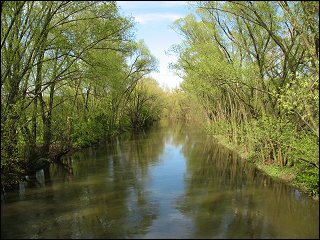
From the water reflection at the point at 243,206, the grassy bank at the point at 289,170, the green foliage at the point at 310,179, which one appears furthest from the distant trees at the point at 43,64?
the green foliage at the point at 310,179

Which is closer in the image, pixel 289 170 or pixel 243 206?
pixel 243 206

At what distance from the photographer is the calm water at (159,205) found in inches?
523

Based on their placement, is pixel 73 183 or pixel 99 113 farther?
pixel 99 113

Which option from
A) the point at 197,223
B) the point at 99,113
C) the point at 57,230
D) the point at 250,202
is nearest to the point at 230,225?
the point at 197,223

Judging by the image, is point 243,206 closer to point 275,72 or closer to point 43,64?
point 275,72

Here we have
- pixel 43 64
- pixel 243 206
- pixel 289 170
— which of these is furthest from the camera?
pixel 43 64

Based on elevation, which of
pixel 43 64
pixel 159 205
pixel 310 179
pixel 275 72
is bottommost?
pixel 159 205

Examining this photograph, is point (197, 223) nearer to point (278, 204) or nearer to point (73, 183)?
point (278, 204)

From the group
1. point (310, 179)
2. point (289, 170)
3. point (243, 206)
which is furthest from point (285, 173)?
point (243, 206)

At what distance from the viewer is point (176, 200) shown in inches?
687

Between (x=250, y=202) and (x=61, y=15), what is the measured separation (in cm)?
1847

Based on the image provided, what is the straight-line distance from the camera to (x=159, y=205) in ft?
54.8

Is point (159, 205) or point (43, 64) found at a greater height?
point (43, 64)

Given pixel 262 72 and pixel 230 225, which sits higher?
pixel 262 72
